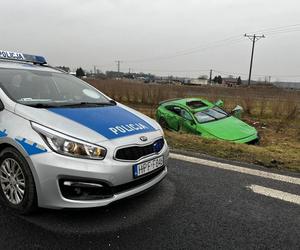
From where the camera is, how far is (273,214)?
3684 millimetres

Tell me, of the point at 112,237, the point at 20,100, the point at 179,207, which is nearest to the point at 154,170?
the point at 179,207

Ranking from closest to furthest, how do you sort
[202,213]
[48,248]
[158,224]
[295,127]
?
[48,248] < [158,224] < [202,213] < [295,127]

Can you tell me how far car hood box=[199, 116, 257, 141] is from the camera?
29.1 feet

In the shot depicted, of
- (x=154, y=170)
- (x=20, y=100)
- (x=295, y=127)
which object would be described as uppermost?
(x=20, y=100)

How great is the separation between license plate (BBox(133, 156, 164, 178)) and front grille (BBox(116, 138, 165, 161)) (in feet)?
0.27

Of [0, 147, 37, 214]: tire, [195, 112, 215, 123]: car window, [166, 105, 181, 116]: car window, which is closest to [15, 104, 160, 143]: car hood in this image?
[0, 147, 37, 214]: tire

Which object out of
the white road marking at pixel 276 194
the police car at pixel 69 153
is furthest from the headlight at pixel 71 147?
the white road marking at pixel 276 194

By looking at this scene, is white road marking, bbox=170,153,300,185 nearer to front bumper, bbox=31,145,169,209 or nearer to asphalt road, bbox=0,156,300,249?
asphalt road, bbox=0,156,300,249

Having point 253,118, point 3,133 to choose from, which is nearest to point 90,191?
point 3,133

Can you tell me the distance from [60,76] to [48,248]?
9.02 feet

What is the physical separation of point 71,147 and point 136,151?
26.0 inches

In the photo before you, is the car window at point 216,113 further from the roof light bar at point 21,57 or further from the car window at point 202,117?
the roof light bar at point 21,57

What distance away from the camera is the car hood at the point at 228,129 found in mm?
8867

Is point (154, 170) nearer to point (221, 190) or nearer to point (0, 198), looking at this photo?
point (221, 190)
